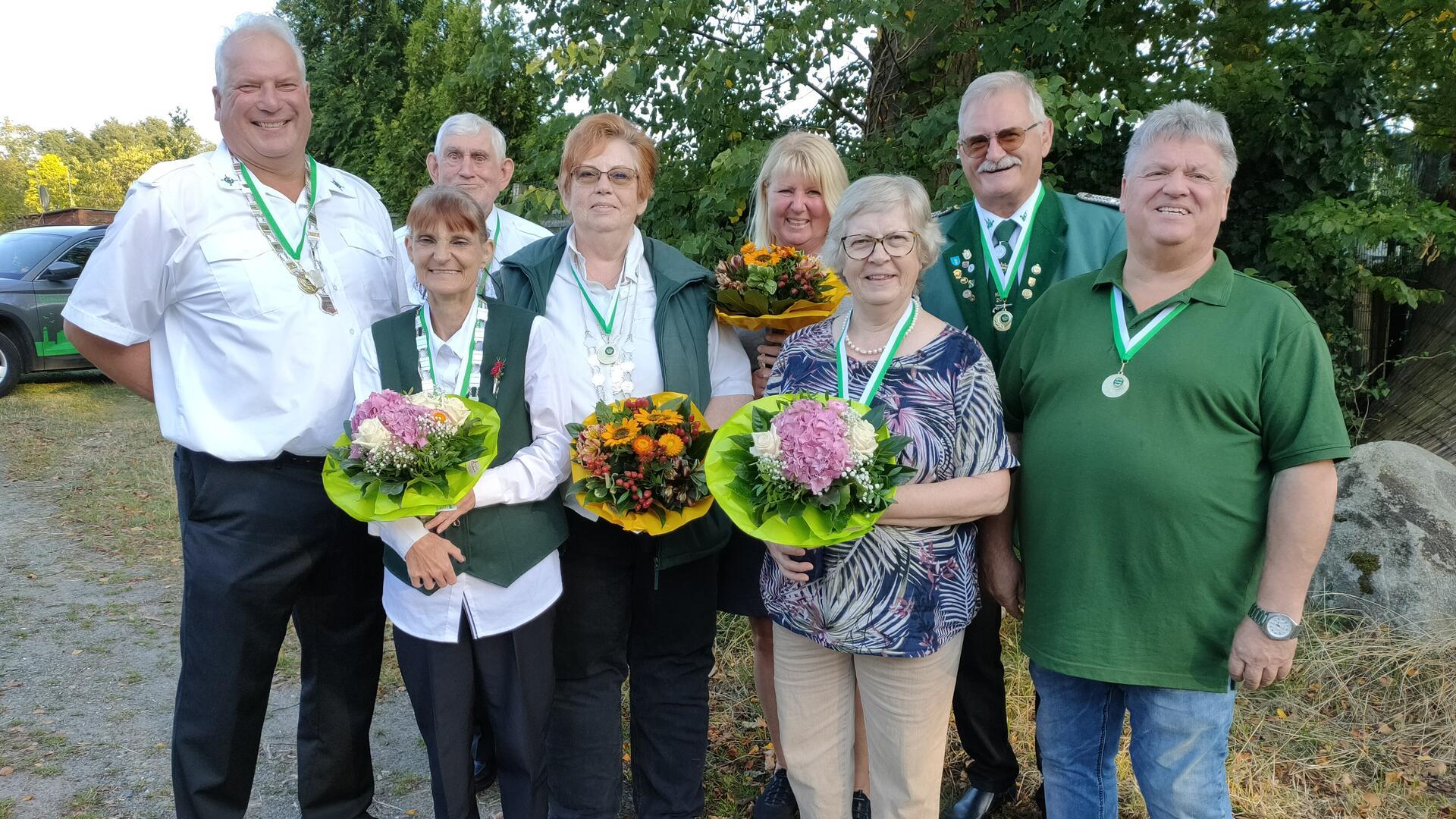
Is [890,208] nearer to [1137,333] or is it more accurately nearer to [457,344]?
[1137,333]

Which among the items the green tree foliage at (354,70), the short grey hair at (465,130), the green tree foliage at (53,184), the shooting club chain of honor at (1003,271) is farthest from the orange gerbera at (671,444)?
the green tree foliage at (53,184)

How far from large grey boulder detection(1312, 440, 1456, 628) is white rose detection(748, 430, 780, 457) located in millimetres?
4196

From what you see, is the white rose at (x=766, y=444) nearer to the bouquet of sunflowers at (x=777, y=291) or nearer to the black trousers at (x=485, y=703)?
the bouquet of sunflowers at (x=777, y=291)

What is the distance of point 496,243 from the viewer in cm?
455

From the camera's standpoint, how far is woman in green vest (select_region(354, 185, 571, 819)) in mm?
2842

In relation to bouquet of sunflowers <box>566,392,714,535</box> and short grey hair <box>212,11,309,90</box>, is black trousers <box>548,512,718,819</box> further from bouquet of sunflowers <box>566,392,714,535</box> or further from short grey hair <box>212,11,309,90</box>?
short grey hair <box>212,11,309,90</box>

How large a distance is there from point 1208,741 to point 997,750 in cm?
122

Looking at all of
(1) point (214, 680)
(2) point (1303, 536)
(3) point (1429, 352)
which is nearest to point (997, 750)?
(2) point (1303, 536)

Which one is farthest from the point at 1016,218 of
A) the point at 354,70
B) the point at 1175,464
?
the point at 354,70

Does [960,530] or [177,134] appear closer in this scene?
[960,530]

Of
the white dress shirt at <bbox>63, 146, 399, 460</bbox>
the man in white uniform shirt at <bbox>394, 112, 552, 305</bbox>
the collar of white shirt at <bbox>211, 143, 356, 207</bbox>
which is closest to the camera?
the white dress shirt at <bbox>63, 146, 399, 460</bbox>

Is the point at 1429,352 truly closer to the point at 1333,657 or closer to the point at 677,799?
the point at 1333,657

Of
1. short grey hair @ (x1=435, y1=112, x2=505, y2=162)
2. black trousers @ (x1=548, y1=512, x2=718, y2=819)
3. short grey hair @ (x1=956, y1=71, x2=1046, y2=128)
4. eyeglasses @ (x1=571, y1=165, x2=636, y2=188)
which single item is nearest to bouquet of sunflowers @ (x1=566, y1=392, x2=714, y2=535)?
black trousers @ (x1=548, y1=512, x2=718, y2=819)

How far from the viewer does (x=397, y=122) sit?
16.2 m
